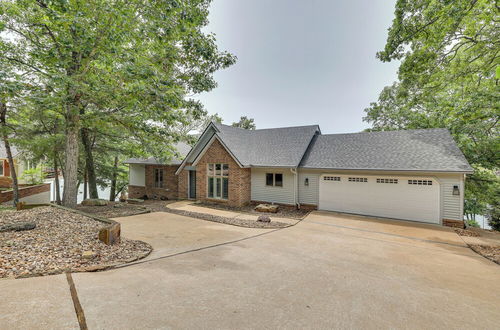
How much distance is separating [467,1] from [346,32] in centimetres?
691

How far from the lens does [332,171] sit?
11906 mm

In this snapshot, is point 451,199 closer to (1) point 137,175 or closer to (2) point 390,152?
(2) point 390,152

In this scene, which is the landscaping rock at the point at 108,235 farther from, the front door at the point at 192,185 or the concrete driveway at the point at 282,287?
the front door at the point at 192,185

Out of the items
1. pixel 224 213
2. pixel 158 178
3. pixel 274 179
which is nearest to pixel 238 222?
pixel 224 213

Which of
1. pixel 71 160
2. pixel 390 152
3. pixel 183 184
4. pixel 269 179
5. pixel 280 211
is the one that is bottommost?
pixel 280 211

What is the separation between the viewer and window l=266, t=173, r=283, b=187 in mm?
13234

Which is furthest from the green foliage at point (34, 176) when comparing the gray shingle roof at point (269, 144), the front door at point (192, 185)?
the gray shingle roof at point (269, 144)

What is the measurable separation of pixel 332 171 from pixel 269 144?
5.11m

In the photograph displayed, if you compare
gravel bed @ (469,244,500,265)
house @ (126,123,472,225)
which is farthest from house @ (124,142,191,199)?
gravel bed @ (469,244,500,265)

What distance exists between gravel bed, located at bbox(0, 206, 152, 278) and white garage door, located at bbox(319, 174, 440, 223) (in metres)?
9.87

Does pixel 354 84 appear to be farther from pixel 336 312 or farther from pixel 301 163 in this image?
pixel 336 312

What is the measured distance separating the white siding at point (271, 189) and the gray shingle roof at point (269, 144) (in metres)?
0.71

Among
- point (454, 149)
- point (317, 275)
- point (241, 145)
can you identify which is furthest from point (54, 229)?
point (454, 149)

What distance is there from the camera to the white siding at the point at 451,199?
30.2 feet
